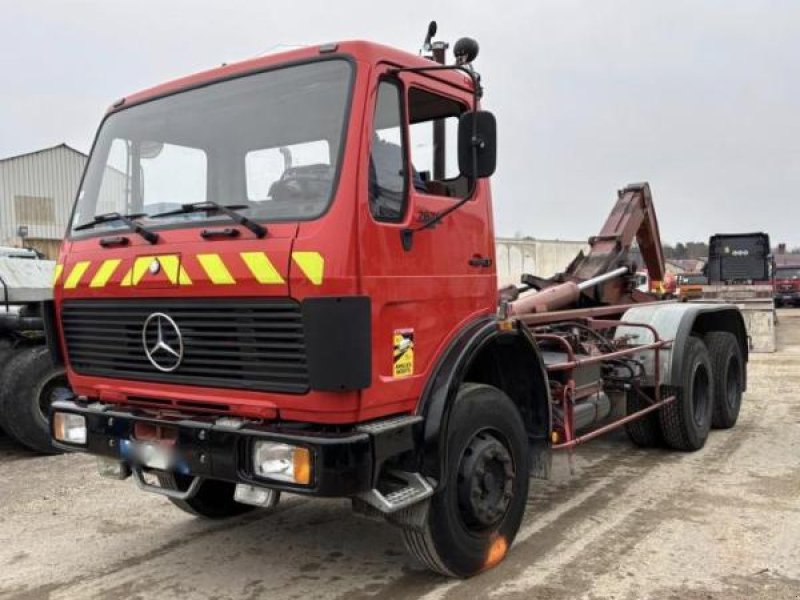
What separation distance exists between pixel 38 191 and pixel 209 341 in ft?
100

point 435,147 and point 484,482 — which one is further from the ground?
point 435,147

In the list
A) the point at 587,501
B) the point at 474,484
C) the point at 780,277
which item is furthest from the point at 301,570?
the point at 780,277

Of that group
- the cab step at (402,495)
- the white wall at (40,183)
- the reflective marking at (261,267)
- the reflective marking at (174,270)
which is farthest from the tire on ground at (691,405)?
the white wall at (40,183)

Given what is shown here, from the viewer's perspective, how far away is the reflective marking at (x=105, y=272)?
376 cm

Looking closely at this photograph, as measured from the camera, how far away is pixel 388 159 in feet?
11.6

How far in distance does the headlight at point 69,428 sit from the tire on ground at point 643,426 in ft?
14.0

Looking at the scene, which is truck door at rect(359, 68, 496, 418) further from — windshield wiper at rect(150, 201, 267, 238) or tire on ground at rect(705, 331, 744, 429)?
tire on ground at rect(705, 331, 744, 429)

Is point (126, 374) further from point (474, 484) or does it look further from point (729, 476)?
point (729, 476)

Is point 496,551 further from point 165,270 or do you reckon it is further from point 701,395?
point 701,395

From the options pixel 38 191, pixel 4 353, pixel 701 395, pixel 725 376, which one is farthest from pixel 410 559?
pixel 38 191

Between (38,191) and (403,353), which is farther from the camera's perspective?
(38,191)

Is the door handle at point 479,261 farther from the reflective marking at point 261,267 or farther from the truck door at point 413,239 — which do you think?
the reflective marking at point 261,267

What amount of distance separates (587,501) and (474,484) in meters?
1.75

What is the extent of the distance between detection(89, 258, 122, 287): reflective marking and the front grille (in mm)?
107
